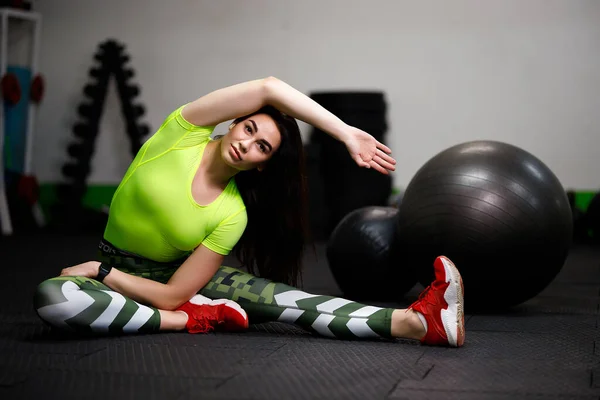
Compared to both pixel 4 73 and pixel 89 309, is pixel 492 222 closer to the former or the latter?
pixel 89 309

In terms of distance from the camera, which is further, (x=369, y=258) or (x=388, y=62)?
(x=388, y=62)

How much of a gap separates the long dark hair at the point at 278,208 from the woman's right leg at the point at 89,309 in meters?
0.41

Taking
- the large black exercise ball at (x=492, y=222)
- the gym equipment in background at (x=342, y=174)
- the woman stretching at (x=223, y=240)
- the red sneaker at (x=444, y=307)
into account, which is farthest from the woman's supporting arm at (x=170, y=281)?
the gym equipment in background at (x=342, y=174)

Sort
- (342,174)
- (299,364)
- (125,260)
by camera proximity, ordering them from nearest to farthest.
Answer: (299,364) < (125,260) < (342,174)

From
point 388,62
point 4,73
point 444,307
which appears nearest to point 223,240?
point 444,307

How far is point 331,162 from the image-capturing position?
20.4 feet

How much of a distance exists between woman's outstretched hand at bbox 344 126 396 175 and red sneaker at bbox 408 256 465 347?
0.33 meters

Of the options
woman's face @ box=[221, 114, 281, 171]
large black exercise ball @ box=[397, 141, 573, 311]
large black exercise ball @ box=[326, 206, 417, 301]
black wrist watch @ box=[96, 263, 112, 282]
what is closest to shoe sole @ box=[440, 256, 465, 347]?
large black exercise ball @ box=[397, 141, 573, 311]

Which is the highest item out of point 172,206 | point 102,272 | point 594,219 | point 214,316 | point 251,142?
point 251,142

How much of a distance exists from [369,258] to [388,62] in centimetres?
375

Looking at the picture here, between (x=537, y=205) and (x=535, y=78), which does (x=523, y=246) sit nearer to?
(x=537, y=205)

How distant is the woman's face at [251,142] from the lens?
2.26 m

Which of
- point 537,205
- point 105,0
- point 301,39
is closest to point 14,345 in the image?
point 537,205

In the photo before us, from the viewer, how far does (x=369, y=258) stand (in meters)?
3.09
